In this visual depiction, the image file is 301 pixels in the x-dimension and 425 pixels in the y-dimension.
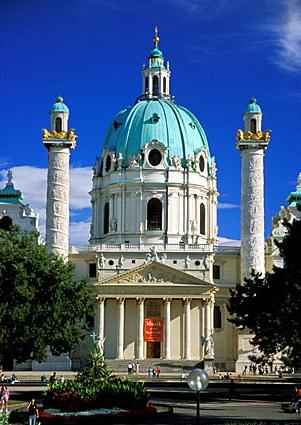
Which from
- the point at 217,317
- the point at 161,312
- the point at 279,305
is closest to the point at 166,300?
the point at 161,312

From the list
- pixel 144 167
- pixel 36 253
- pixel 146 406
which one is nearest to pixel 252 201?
pixel 144 167

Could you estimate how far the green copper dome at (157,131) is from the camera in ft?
363

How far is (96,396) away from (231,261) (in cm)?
6428

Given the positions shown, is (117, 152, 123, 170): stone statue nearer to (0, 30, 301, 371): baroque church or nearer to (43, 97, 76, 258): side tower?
(0, 30, 301, 371): baroque church

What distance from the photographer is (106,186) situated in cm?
11081

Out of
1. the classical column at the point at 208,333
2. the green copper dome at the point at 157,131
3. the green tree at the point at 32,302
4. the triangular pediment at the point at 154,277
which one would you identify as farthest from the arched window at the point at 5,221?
the green tree at the point at 32,302

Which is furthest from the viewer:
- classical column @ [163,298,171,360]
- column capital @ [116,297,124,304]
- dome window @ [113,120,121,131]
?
dome window @ [113,120,121,131]

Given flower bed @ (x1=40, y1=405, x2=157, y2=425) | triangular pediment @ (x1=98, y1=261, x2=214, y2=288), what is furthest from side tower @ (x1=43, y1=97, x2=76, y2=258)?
flower bed @ (x1=40, y1=405, x2=157, y2=425)

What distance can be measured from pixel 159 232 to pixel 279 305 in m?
54.6

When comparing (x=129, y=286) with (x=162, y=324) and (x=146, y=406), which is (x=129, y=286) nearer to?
(x=162, y=324)

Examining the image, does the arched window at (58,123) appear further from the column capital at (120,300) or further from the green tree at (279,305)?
the green tree at (279,305)

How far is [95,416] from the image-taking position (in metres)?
38.6

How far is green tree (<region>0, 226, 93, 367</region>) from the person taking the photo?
57.2 metres

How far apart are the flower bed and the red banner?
57714 millimetres
